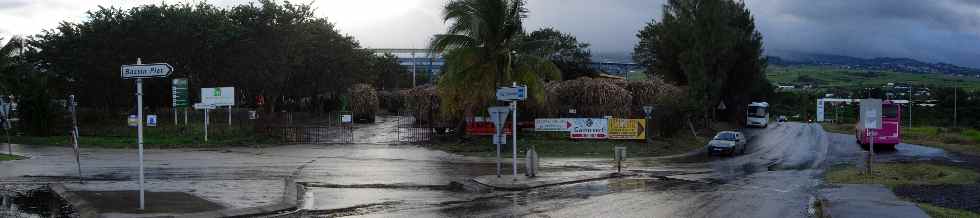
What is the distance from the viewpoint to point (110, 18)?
50094 millimetres

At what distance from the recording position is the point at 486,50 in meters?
34.1

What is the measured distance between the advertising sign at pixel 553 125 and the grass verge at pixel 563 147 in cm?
31

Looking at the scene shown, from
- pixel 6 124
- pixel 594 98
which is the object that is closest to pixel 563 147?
pixel 594 98

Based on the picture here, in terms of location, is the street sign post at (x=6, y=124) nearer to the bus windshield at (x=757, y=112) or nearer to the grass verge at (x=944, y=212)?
the grass verge at (x=944, y=212)

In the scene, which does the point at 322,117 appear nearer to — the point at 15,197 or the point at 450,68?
the point at 450,68

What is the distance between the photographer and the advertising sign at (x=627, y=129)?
138 ft

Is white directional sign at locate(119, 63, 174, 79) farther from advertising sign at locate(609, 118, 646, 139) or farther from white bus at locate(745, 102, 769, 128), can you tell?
white bus at locate(745, 102, 769, 128)

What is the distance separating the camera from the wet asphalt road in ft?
54.5

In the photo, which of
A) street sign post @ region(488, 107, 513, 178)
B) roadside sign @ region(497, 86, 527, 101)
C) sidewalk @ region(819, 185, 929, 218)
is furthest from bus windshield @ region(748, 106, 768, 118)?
street sign post @ region(488, 107, 513, 178)

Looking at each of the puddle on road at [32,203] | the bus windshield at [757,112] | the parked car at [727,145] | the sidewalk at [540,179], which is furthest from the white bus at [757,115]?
the puddle on road at [32,203]

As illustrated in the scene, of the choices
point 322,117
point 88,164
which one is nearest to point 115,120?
point 322,117

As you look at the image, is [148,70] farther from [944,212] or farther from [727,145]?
[727,145]

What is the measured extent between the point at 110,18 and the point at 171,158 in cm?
2174

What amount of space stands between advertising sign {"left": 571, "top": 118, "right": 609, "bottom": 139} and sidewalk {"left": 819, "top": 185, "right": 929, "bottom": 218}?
2147 centimetres
